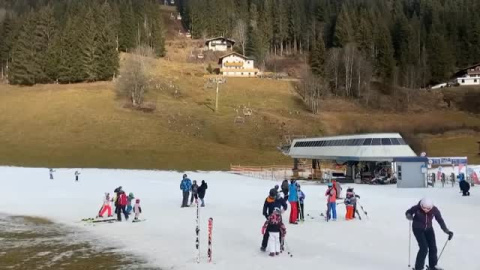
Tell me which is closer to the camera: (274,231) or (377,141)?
(274,231)

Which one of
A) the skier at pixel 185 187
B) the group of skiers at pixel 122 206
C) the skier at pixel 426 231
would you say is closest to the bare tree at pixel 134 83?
the skier at pixel 185 187

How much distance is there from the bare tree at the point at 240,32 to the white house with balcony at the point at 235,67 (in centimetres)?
2024

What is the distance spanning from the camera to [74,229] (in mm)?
20484

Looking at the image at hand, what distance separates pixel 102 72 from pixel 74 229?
8399cm

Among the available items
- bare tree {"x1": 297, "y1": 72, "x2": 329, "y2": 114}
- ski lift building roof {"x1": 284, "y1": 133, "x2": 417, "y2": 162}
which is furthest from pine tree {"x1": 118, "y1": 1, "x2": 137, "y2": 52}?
ski lift building roof {"x1": 284, "y1": 133, "x2": 417, "y2": 162}

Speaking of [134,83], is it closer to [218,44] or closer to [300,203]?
[218,44]

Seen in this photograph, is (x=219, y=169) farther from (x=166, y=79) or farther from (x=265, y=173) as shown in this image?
(x=166, y=79)

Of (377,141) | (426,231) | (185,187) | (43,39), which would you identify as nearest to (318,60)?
(43,39)

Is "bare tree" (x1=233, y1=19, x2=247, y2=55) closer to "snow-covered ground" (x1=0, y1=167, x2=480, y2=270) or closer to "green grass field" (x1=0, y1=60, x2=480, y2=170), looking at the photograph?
"green grass field" (x1=0, y1=60, x2=480, y2=170)

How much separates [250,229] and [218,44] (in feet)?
420

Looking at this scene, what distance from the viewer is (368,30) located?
130750 millimetres

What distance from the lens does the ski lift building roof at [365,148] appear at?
43.7m

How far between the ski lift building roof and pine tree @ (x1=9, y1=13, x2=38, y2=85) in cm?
6837

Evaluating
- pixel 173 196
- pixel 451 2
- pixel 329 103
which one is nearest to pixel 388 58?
pixel 329 103
